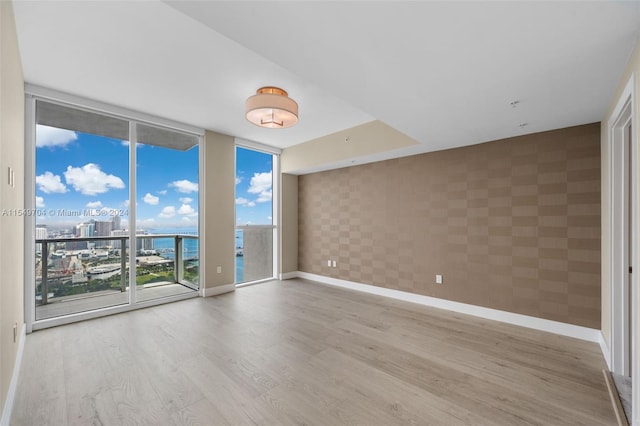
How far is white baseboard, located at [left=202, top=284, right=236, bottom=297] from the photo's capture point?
4.78 m

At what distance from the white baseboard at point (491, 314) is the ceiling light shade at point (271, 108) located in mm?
3340

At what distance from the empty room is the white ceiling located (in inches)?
0.8

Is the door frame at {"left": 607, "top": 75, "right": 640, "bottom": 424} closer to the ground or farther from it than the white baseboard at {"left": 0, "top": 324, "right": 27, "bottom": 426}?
farther from it

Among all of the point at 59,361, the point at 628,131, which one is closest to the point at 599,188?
the point at 628,131

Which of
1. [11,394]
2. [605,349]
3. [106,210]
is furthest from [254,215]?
[605,349]

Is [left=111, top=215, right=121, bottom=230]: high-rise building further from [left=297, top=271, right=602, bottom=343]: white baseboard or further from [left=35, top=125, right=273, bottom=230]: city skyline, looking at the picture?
[left=297, top=271, right=602, bottom=343]: white baseboard

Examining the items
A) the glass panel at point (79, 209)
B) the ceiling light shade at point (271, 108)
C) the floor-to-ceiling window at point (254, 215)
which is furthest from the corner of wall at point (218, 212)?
the ceiling light shade at point (271, 108)

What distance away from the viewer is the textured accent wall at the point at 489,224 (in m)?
3.14

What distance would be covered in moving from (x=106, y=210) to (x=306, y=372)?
3.60m

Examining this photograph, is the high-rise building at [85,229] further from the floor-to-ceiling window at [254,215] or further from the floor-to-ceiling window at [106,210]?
the floor-to-ceiling window at [254,215]

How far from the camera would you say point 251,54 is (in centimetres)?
258

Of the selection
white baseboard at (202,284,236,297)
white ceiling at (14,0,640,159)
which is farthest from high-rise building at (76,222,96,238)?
white baseboard at (202,284,236,297)

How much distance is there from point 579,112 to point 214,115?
4556 mm

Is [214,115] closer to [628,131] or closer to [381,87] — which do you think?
[381,87]
